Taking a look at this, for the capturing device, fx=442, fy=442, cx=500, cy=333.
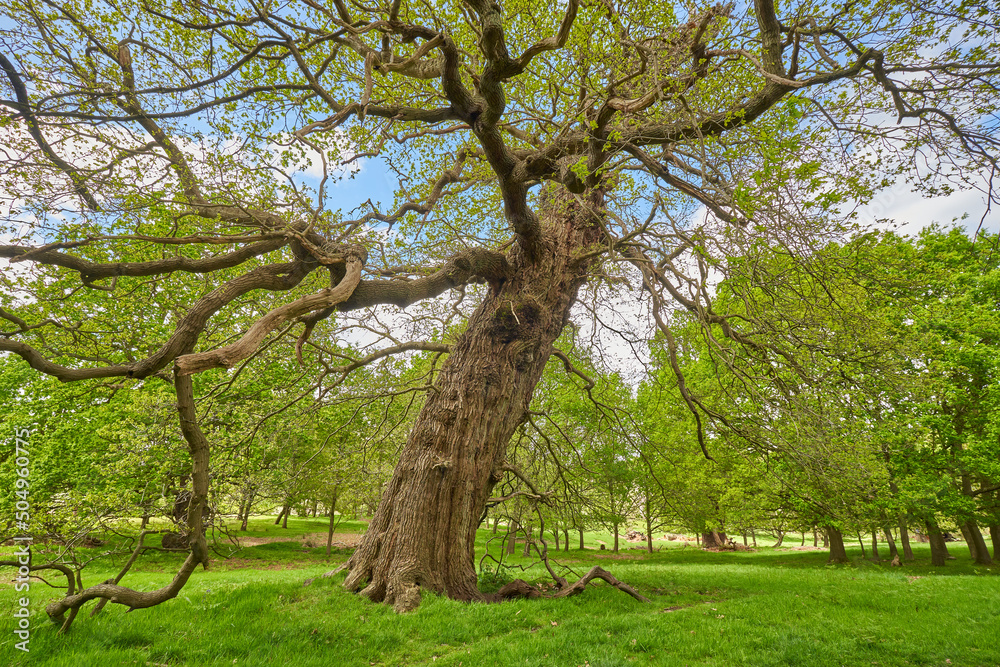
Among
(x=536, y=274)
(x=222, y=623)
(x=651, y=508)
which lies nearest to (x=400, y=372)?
(x=536, y=274)

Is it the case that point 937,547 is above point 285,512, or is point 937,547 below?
above

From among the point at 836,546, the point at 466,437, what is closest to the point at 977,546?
the point at 836,546

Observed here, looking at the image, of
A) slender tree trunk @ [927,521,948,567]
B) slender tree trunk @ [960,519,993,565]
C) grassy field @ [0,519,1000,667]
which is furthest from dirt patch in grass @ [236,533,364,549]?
slender tree trunk @ [960,519,993,565]

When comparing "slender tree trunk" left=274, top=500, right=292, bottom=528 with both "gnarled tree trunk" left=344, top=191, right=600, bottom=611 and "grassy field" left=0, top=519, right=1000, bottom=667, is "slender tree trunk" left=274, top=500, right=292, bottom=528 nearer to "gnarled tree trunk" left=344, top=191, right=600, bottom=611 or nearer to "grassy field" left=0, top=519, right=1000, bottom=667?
"grassy field" left=0, top=519, right=1000, bottom=667

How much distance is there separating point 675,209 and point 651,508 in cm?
1744

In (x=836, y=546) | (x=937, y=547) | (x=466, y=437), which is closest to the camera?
(x=466, y=437)

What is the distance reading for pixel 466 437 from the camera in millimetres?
6609

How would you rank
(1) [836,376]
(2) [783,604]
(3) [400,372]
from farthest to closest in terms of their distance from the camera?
(3) [400,372], (1) [836,376], (2) [783,604]

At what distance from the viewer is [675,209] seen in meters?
5.92

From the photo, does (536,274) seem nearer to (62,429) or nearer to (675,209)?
(675,209)

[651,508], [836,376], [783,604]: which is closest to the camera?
[783,604]

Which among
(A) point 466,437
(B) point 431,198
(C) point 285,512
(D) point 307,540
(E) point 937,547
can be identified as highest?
(B) point 431,198

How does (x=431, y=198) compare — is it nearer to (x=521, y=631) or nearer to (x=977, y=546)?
(x=521, y=631)

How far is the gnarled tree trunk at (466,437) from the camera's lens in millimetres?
6090
